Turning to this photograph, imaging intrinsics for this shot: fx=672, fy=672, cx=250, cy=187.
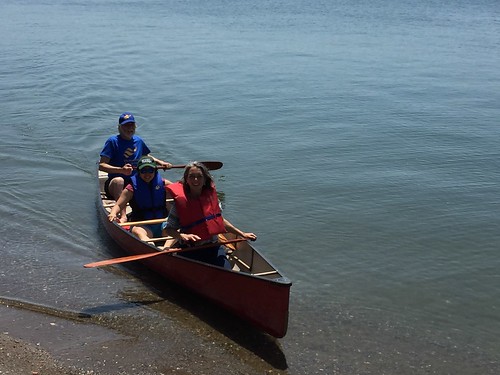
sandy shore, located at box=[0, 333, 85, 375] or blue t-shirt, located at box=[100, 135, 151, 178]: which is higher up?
blue t-shirt, located at box=[100, 135, 151, 178]

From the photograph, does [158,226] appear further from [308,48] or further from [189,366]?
[308,48]

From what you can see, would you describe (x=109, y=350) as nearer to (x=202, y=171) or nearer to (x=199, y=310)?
(x=199, y=310)

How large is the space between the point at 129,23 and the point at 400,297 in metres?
33.0

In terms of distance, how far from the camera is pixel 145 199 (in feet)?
28.6

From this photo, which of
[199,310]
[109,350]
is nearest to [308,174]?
[199,310]

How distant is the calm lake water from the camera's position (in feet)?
25.1

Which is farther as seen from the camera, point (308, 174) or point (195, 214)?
point (308, 174)

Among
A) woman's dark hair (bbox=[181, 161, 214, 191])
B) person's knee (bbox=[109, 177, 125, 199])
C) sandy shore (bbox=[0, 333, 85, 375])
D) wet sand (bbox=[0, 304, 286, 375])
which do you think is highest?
woman's dark hair (bbox=[181, 161, 214, 191])

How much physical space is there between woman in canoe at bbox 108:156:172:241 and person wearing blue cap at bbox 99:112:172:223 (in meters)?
1.01

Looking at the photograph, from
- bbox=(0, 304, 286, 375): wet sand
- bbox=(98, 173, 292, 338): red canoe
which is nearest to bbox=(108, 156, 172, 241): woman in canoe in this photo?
bbox=(98, 173, 292, 338): red canoe

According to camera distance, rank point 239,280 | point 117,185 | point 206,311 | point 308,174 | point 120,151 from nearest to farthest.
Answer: point 239,280 < point 206,311 < point 117,185 < point 120,151 < point 308,174

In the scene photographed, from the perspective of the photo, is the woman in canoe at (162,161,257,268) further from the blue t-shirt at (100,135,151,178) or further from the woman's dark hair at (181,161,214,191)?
the blue t-shirt at (100,135,151,178)

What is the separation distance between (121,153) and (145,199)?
1488 millimetres

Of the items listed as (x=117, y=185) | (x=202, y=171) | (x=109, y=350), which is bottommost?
(x=109, y=350)
